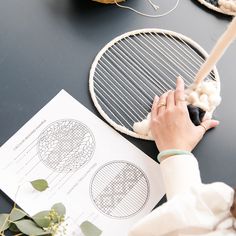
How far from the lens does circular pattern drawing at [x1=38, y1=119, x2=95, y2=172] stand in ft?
2.15

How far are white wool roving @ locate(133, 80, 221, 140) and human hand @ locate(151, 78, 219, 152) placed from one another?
11 millimetres

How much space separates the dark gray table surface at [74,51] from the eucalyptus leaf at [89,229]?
15 cm

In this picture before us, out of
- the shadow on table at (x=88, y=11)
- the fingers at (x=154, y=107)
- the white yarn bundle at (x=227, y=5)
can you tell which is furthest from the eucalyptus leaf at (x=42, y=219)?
the white yarn bundle at (x=227, y=5)

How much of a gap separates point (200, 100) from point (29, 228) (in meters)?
0.33

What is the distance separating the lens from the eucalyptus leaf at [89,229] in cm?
60

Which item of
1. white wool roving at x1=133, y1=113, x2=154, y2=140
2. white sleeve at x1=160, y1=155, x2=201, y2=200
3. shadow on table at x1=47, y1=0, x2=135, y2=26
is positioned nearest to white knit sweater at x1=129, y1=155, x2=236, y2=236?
white sleeve at x1=160, y1=155, x2=201, y2=200

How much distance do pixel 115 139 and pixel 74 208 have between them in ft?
0.42

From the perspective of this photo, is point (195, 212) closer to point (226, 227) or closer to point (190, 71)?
point (226, 227)

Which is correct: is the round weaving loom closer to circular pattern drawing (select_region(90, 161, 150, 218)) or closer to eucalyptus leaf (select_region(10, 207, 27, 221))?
circular pattern drawing (select_region(90, 161, 150, 218))

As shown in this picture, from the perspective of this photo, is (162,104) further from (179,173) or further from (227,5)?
(227,5)

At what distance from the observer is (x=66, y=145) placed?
0.67 meters

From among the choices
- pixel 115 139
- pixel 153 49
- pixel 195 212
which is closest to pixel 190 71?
pixel 153 49

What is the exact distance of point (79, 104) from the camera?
2.28 feet

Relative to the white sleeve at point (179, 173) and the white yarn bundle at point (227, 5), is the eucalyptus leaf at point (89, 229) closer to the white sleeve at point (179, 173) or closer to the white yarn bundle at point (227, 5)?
the white sleeve at point (179, 173)
